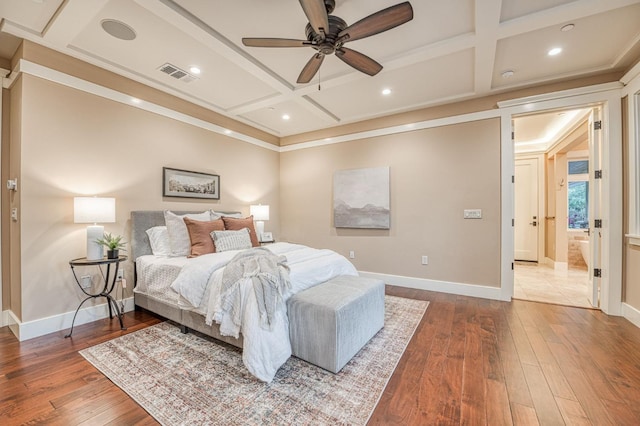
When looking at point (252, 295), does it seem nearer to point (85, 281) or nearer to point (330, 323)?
point (330, 323)

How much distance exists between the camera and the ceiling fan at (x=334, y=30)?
175 cm

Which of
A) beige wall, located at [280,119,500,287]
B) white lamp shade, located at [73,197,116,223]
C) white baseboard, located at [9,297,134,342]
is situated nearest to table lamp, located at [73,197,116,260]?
white lamp shade, located at [73,197,116,223]

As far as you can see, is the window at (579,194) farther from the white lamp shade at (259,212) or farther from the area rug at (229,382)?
the white lamp shade at (259,212)

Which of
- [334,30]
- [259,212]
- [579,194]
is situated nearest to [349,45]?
[334,30]

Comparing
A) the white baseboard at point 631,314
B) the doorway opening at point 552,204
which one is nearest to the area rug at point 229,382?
the white baseboard at point 631,314

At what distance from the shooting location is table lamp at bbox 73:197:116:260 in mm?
2602

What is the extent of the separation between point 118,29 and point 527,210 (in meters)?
8.14

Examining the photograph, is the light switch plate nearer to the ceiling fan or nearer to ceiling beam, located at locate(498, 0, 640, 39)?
ceiling beam, located at locate(498, 0, 640, 39)

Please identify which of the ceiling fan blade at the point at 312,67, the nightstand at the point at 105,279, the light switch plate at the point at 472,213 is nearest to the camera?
the ceiling fan blade at the point at 312,67

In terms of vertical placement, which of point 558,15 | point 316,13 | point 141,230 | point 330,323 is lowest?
point 330,323

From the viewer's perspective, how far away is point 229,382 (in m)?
1.88

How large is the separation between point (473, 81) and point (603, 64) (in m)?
1.27

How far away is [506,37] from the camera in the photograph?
2.46 m

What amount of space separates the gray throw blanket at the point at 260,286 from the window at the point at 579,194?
7754 millimetres
